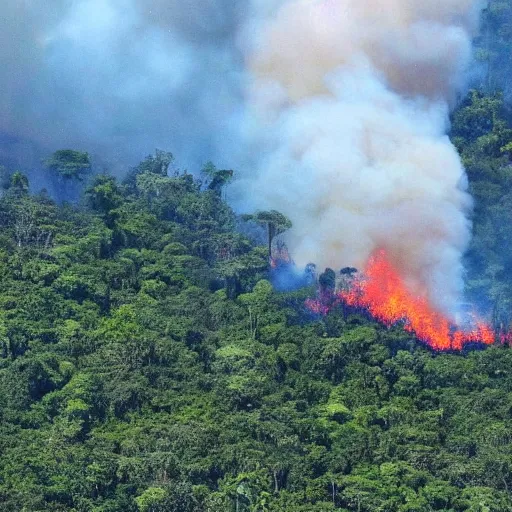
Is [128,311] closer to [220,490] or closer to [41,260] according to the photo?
[41,260]

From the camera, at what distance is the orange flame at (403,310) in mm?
74812

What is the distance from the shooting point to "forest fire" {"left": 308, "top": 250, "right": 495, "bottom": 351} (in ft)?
245

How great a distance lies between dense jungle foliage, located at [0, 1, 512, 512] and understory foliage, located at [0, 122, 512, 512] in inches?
3.0

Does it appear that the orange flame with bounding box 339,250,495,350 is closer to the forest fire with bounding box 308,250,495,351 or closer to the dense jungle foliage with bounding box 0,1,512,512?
the forest fire with bounding box 308,250,495,351

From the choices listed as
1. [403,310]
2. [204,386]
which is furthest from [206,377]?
[403,310]

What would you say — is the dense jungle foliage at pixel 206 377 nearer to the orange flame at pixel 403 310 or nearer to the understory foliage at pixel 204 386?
the understory foliage at pixel 204 386

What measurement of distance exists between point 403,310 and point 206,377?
10.9 m

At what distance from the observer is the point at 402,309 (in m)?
76.8

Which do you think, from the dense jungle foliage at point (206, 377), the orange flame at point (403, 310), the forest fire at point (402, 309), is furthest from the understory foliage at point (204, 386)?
the orange flame at point (403, 310)

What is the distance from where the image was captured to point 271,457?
214ft

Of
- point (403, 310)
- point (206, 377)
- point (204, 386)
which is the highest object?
point (403, 310)

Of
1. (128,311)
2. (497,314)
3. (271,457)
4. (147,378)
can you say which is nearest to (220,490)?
(271,457)

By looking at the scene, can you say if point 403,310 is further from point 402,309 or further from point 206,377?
point 206,377

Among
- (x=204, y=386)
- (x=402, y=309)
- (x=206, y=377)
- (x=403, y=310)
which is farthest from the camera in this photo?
A: (x=402, y=309)
